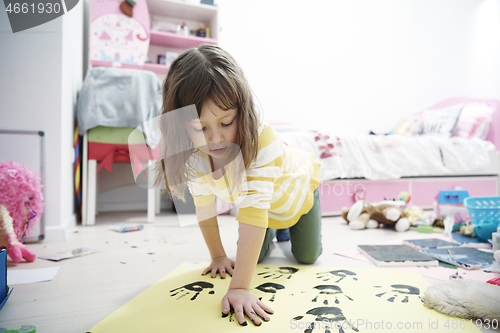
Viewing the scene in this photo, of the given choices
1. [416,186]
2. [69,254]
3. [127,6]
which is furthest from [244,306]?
[127,6]

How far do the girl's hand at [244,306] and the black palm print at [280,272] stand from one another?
197 mm

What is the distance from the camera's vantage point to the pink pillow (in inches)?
82.6

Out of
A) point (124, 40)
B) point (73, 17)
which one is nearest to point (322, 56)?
point (124, 40)

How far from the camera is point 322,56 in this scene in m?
2.44

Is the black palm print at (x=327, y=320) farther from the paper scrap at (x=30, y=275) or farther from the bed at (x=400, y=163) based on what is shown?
the bed at (x=400, y=163)

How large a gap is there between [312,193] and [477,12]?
1.83 m

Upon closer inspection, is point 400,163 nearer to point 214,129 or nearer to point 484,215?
point 484,215

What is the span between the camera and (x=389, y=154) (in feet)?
6.12

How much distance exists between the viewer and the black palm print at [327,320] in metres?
0.50

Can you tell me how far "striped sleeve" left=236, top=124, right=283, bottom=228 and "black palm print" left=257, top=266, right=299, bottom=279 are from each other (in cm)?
24

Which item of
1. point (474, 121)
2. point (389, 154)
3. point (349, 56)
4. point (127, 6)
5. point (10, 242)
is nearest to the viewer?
point (10, 242)

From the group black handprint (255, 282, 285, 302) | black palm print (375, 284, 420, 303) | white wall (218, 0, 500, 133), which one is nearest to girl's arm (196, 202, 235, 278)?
black handprint (255, 282, 285, 302)

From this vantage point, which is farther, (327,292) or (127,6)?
(127,6)

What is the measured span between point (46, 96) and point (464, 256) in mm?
1565
